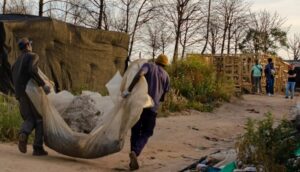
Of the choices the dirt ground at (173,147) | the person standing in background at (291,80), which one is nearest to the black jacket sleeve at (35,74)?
the dirt ground at (173,147)

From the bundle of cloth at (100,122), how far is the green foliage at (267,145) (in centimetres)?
178

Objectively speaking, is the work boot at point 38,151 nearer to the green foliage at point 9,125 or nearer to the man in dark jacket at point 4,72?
the green foliage at point 9,125

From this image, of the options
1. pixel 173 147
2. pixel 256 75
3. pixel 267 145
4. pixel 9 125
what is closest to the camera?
pixel 267 145

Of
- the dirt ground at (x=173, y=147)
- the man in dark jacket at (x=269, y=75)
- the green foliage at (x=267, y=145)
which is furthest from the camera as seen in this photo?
the man in dark jacket at (x=269, y=75)

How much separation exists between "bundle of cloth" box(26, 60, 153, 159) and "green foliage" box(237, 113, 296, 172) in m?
1.78

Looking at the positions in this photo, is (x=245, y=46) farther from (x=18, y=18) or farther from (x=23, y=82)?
(x=23, y=82)

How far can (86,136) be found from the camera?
8344mm

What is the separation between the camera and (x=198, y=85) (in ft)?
64.0

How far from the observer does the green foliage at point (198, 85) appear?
60.1ft

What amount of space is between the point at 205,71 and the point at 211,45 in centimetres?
2076

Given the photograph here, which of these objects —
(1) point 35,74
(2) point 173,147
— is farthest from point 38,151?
(2) point 173,147

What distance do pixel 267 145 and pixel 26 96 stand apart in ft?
12.6

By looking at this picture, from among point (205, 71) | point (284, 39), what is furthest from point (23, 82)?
point (284, 39)

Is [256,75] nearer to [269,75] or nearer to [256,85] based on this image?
[256,85]
